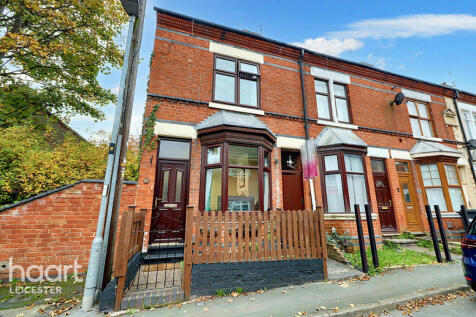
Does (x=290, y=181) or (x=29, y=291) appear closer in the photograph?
(x=29, y=291)

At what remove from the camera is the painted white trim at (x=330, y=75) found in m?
8.83

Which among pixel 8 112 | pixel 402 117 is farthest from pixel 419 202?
pixel 8 112

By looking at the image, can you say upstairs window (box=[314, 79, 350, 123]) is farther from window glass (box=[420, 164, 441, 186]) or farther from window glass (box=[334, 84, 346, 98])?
window glass (box=[420, 164, 441, 186])

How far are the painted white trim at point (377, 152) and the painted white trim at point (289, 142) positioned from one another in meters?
3.30

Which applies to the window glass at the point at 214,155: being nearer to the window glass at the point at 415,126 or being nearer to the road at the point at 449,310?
the road at the point at 449,310

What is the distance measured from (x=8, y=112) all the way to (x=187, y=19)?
Result: 316 inches

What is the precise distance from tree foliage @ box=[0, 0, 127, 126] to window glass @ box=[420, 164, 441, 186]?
50.2ft

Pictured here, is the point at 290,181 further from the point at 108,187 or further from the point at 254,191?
the point at 108,187

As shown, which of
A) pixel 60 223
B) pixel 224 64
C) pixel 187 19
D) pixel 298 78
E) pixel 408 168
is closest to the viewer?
pixel 60 223

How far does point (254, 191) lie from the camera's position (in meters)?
6.16

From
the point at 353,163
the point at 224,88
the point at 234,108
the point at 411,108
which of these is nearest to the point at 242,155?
the point at 234,108

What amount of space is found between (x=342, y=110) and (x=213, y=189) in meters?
A: 7.16

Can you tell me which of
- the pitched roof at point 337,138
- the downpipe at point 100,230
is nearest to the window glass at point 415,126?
the pitched roof at point 337,138

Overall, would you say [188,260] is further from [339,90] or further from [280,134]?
[339,90]
